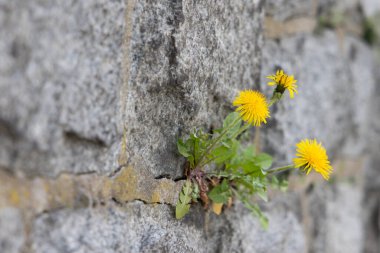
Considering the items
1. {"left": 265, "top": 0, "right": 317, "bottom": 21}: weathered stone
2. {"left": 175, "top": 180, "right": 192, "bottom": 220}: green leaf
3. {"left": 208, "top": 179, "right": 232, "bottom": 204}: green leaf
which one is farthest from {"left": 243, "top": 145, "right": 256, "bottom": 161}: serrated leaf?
{"left": 265, "top": 0, "right": 317, "bottom": 21}: weathered stone

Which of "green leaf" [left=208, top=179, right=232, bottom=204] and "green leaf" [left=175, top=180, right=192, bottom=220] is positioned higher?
"green leaf" [left=208, top=179, right=232, bottom=204]

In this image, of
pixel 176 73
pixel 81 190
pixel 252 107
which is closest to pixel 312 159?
pixel 252 107

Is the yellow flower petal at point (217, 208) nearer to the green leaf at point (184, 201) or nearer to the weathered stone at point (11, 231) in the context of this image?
the green leaf at point (184, 201)

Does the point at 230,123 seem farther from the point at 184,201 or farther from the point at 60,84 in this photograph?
the point at 60,84

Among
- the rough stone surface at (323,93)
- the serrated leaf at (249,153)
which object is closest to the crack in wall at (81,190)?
the serrated leaf at (249,153)

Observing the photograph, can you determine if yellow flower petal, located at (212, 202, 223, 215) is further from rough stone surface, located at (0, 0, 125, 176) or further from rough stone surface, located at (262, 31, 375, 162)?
rough stone surface, located at (0, 0, 125, 176)

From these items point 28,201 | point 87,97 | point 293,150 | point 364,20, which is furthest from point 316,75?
point 28,201

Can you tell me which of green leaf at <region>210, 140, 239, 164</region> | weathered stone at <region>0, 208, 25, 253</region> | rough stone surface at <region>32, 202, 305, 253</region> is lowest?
weathered stone at <region>0, 208, 25, 253</region>
